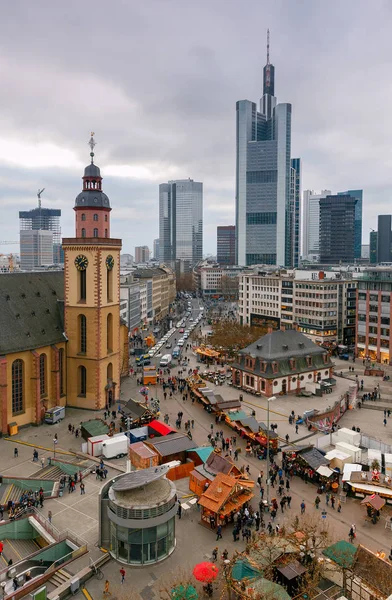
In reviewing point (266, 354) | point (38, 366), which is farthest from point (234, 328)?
point (38, 366)

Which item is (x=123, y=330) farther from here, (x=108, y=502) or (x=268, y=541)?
(x=268, y=541)

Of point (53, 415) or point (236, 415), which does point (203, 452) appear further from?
point (53, 415)

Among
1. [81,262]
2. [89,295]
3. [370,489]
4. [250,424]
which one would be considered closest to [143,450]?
[250,424]

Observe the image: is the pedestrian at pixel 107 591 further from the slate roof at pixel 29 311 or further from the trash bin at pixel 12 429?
the slate roof at pixel 29 311

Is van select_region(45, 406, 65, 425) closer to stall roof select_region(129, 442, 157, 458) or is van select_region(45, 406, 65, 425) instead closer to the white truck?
the white truck

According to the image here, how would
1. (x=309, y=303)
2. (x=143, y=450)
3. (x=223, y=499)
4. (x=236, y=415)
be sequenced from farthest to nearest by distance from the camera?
(x=309, y=303) → (x=236, y=415) → (x=143, y=450) → (x=223, y=499)

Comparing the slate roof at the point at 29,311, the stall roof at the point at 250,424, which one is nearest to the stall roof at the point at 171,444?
the stall roof at the point at 250,424
